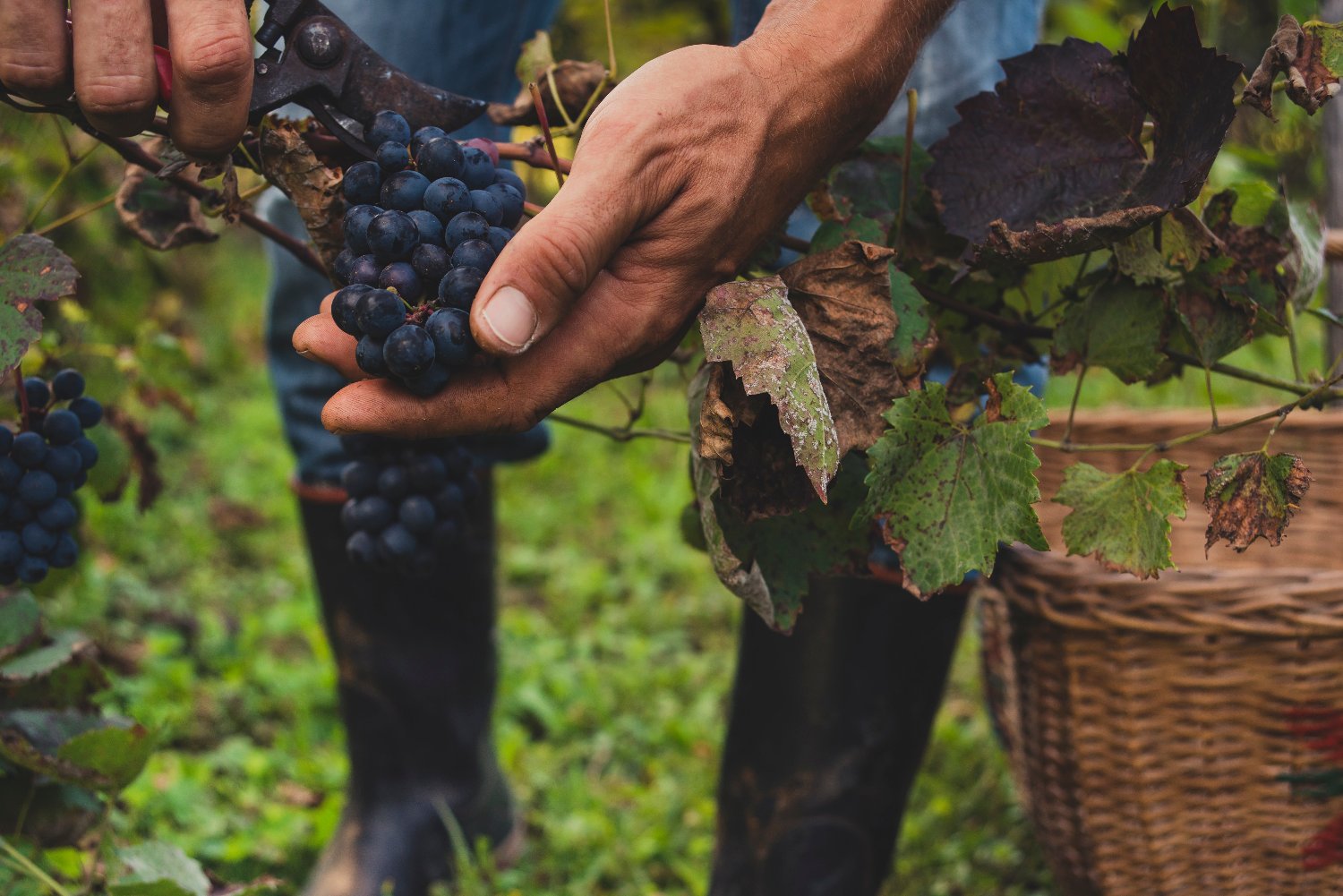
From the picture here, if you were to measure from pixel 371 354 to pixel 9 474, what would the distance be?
46 cm

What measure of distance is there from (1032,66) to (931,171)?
13 cm

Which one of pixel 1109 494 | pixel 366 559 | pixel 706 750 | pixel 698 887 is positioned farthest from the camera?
pixel 706 750

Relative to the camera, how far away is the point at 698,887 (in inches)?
64.7

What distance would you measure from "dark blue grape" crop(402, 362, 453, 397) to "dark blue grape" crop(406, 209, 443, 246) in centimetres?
10

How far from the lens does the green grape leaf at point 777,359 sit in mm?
Result: 784

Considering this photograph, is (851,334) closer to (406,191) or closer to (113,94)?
(406,191)

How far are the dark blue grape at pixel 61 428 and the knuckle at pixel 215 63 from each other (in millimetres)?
418

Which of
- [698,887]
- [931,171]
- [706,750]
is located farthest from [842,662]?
[706,750]

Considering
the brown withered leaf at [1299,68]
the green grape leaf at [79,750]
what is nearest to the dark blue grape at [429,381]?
the green grape leaf at [79,750]

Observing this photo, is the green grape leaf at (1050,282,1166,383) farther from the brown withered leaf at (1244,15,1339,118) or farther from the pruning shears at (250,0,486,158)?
the pruning shears at (250,0,486,158)

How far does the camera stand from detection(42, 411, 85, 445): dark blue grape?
1.03m

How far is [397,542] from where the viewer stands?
111cm

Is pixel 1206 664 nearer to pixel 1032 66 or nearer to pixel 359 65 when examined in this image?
pixel 1032 66

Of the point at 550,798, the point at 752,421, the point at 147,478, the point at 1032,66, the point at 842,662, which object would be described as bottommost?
the point at 550,798
